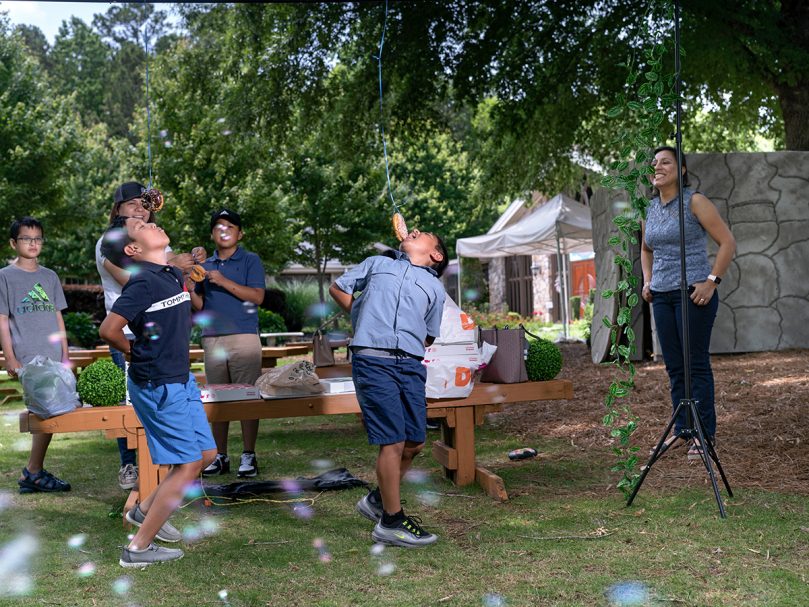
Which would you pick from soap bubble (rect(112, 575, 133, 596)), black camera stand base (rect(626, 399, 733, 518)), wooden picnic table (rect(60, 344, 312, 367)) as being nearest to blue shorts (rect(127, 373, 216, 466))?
soap bubble (rect(112, 575, 133, 596))

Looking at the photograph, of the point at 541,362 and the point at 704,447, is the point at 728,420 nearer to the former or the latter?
the point at 541,362

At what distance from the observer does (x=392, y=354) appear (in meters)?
4.13

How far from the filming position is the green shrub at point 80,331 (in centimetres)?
1728

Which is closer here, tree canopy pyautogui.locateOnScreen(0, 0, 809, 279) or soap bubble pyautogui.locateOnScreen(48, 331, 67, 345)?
soap bubble pyautogui.locateOnScreen(48, 331, 67, 345)

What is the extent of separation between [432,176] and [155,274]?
3205 cm

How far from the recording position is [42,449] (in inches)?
223

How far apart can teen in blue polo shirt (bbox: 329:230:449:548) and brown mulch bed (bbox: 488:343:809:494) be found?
165 cm

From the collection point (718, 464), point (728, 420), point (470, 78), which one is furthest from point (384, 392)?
point (470, 78)

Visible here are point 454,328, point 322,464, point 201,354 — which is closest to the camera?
point 454,328

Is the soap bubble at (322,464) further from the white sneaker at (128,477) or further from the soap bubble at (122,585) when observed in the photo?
the soap bubble at (122,585)

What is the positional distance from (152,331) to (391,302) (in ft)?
3.43

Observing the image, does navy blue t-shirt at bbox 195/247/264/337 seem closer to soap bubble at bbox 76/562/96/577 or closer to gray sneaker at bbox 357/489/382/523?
gray sneaker at bbox 357/489/382/523

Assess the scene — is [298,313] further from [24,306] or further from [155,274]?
[155,274]

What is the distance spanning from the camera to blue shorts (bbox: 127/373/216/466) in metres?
3.89
